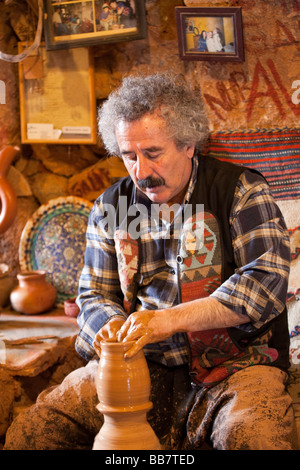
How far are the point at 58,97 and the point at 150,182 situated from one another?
1.60 metres

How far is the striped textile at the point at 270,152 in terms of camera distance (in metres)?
3.06

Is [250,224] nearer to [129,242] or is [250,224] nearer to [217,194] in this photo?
[217,194]

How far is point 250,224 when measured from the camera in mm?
2191

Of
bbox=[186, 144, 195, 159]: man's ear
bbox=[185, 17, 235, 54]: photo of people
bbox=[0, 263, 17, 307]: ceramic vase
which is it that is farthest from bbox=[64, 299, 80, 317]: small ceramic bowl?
bbox=[185, 17, 235, 54]: photo of people

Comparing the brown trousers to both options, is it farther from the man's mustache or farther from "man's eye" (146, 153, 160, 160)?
"man's eye" (146, 153, 160, 160)

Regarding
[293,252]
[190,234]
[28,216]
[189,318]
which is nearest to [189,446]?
[189,318]

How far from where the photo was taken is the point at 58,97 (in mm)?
3613

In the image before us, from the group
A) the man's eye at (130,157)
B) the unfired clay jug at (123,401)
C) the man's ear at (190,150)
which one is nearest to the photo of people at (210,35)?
the man's ear at (190,150)

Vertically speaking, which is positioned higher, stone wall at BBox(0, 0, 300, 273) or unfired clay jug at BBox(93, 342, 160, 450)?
stone wall at BBox(0, 0, 300, 273)

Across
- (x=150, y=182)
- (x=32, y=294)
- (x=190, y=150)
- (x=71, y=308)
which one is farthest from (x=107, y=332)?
(x=32, y=294)

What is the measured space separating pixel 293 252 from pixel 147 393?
150 cm

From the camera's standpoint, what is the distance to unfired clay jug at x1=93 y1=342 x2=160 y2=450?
1.78 meters

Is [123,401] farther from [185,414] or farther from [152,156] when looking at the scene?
[152,156]

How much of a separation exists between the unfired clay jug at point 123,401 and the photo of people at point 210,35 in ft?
6.56
